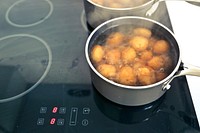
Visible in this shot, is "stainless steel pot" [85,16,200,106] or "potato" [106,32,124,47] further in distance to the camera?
"potato" [106,32,124,47]

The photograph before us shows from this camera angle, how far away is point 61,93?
573 mm

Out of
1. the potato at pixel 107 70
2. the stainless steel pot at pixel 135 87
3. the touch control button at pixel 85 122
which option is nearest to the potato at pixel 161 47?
the stainless steel pot at pixel 135 87

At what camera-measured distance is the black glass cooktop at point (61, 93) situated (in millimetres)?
517

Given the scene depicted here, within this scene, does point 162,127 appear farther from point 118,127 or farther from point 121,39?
point 121,39

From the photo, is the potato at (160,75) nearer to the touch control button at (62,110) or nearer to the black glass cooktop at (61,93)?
the black glass cooktop at (61,93)

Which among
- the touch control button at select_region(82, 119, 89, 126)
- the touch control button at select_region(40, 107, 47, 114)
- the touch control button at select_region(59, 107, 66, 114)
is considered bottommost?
the touch control button at select_region(40, 107, 47, 114)

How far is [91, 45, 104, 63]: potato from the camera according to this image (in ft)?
1.83

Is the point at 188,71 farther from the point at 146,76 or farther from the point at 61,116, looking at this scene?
the point at 61,116

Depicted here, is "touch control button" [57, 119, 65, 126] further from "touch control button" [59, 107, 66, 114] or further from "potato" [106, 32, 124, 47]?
"potato" [106, 32, 124, 47]

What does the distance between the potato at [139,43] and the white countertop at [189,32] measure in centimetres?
13

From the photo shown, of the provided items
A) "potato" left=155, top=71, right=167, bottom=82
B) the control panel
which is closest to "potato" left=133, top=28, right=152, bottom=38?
"potato" left=155, top=71, right=167, bottom=82

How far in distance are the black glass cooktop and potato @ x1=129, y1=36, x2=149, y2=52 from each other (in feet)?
0.38

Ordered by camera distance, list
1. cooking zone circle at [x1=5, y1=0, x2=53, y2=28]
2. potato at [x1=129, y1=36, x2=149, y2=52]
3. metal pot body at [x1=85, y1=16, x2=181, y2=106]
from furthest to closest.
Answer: cooking zone circle at [x1=5, y1=0, x2=53, y2=28], potato at [x1=129, y1=36, x2=149, y2=52], metal pot body at [x1=85, y1=16, x2=181, y2=106]

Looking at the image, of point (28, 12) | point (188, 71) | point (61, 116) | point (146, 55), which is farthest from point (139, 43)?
point (28, 12)
